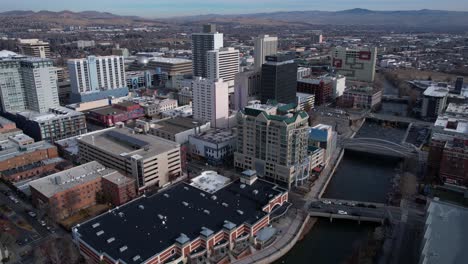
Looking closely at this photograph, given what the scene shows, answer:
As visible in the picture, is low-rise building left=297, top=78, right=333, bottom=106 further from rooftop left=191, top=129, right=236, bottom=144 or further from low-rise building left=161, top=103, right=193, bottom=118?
rooftop left=191, top=129, right=236, bottom=144

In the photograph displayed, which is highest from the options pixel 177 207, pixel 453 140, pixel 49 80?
pixel 49 80

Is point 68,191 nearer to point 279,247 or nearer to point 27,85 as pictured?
point 279,247

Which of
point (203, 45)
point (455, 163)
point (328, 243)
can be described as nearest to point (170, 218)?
point (328, 243)

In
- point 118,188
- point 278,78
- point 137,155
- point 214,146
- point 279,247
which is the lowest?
point 279,247

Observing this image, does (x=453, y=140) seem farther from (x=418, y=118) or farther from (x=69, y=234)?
(x=69, y=234)

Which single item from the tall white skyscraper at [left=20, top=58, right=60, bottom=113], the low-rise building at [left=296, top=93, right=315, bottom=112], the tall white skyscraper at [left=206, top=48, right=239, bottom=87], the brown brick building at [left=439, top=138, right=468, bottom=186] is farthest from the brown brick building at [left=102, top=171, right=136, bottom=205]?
the tall white skyscraper at [left=206, top=48, right=239, bottom=87]

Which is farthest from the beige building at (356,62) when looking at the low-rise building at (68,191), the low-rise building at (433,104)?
the low-rise building at (68,191)

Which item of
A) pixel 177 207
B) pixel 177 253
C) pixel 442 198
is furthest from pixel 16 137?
pixel 442 198
